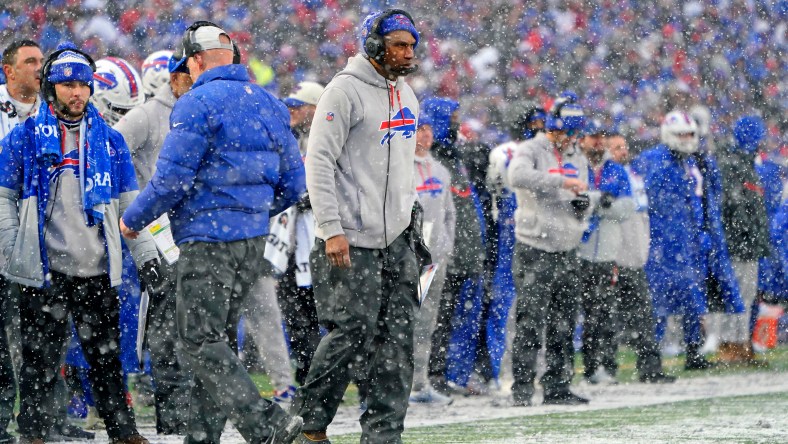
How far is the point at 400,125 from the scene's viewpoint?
6.74 meters

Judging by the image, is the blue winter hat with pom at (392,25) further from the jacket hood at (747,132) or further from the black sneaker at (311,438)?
the jacket hood at (747,132)

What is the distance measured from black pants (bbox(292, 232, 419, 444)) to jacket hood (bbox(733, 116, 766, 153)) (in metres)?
6.82

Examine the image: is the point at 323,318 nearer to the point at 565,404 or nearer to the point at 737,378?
the point at 565,404

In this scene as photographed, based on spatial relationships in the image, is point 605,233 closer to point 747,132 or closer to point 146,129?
point 747,132

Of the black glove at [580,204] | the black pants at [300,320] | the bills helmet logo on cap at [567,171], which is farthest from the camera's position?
the bills helmet logo on cap at [567,171]

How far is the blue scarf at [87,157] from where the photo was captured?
277 inches

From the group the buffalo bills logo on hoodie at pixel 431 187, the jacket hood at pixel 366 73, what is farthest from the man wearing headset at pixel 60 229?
the buffalo bills logo on hoodie at pixel 431 187

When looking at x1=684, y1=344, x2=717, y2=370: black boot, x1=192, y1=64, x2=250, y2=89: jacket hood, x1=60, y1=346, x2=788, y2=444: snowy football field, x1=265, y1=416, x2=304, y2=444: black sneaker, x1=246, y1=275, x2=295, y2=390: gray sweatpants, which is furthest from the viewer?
x1=684, y1=344, x2=717, y2=370: black boot

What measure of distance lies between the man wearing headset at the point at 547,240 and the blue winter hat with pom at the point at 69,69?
3872 mm

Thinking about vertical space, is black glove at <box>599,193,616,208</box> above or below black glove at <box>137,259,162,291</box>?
above

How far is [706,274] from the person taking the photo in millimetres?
13086

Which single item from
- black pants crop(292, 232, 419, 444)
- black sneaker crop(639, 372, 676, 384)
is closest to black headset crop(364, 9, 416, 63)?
black pants crop(292, 232, 419, 444)

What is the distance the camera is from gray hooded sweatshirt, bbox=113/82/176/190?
8055 mm

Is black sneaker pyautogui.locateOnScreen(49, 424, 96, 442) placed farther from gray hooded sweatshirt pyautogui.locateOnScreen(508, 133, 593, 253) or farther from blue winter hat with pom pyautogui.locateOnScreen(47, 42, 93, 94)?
gray hooded sweatshirt pyautogui.locateOnScreen(508, 133, 593, 253)
